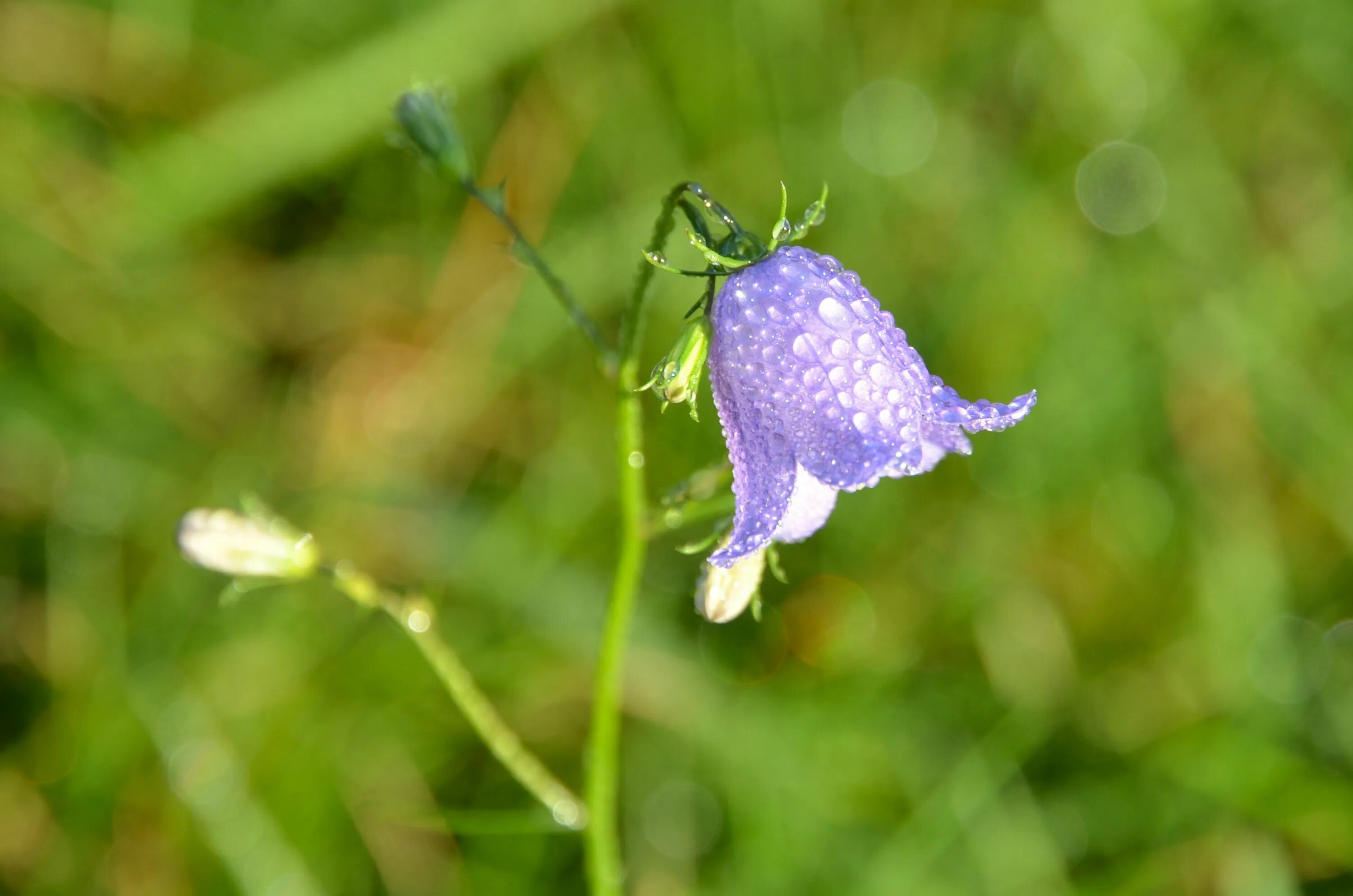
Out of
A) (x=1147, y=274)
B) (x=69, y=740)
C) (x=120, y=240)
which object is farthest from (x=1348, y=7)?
(x=69, y=740)

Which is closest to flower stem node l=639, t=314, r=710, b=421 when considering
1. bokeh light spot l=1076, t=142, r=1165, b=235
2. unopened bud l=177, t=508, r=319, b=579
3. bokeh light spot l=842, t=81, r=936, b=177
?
unopened bud l=177, t=508, r=319, b=579

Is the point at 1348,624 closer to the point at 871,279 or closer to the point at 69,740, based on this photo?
the point at 871,279

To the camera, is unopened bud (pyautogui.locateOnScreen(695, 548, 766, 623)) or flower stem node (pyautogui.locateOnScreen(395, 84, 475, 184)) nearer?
unopened bud (pyautogui.locateOnScreen(695, 548, 766, 623))

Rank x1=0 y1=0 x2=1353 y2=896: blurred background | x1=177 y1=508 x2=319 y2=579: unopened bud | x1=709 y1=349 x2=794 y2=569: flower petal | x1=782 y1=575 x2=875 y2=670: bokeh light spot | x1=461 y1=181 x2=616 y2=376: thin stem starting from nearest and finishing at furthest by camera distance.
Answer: x1=709 y1=349 x2=794 y2=569: flower petal → x1=461 y1=181 x2=616 y2=376: thin stem → x1=177 y1=508 x2=319 y2=579: unopened bud → x1=0 y1=0 x2=1353 y2=896: blurred background → x1=782 y1=575 x2=875 y2=670: bokeh light spot

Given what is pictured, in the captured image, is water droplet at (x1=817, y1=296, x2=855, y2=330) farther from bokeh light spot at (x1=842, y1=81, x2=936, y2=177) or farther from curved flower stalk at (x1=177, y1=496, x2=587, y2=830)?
bokeh light spot at (x1=842, y1=81, x2=936, y2=177)

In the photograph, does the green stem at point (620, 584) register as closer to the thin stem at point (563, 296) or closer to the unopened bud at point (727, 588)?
the thin stem at point (563, 296)

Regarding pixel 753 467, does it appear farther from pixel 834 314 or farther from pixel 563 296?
pixel 563 296
